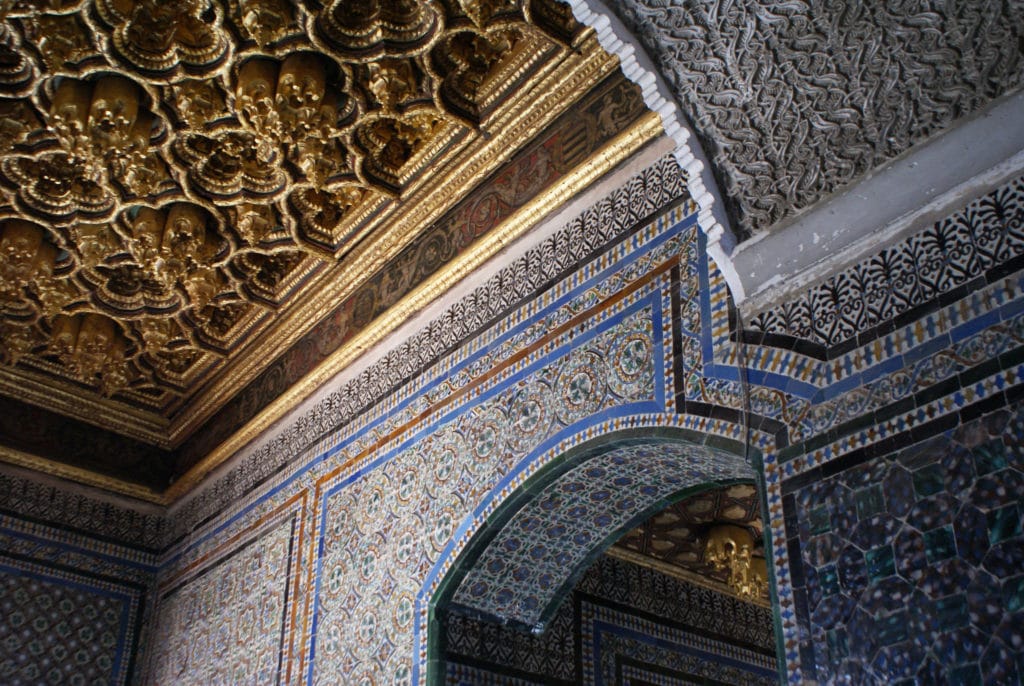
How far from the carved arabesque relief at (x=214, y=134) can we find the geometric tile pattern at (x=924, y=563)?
1.84 m

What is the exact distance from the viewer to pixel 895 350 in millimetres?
2340

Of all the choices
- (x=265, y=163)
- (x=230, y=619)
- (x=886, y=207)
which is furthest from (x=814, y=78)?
(x=230, y=619)

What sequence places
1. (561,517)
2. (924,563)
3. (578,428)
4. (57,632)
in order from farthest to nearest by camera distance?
(57,632)
(561,517)
(578,428)
(924,563)

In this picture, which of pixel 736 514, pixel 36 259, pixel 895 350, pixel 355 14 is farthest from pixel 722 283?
pixel 36 259

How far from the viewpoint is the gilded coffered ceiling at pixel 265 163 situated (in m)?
3.47

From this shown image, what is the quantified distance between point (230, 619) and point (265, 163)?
2.02 metres

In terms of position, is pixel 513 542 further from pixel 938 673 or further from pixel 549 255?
pixel 938 673

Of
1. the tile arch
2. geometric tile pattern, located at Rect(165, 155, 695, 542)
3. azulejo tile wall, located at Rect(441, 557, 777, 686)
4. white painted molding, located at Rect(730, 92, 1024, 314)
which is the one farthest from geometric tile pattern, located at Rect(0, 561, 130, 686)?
white painted molding, located at Rect(730, 92, 1024, 314)

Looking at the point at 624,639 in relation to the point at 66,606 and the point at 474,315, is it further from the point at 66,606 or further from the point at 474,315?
the point at 66,606

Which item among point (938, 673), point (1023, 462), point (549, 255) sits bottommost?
point (938, 673)

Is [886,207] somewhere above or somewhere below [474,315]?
below

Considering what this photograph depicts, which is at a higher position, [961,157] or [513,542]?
[961,157]

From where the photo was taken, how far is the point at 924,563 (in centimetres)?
212

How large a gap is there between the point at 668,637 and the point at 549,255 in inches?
92.0
